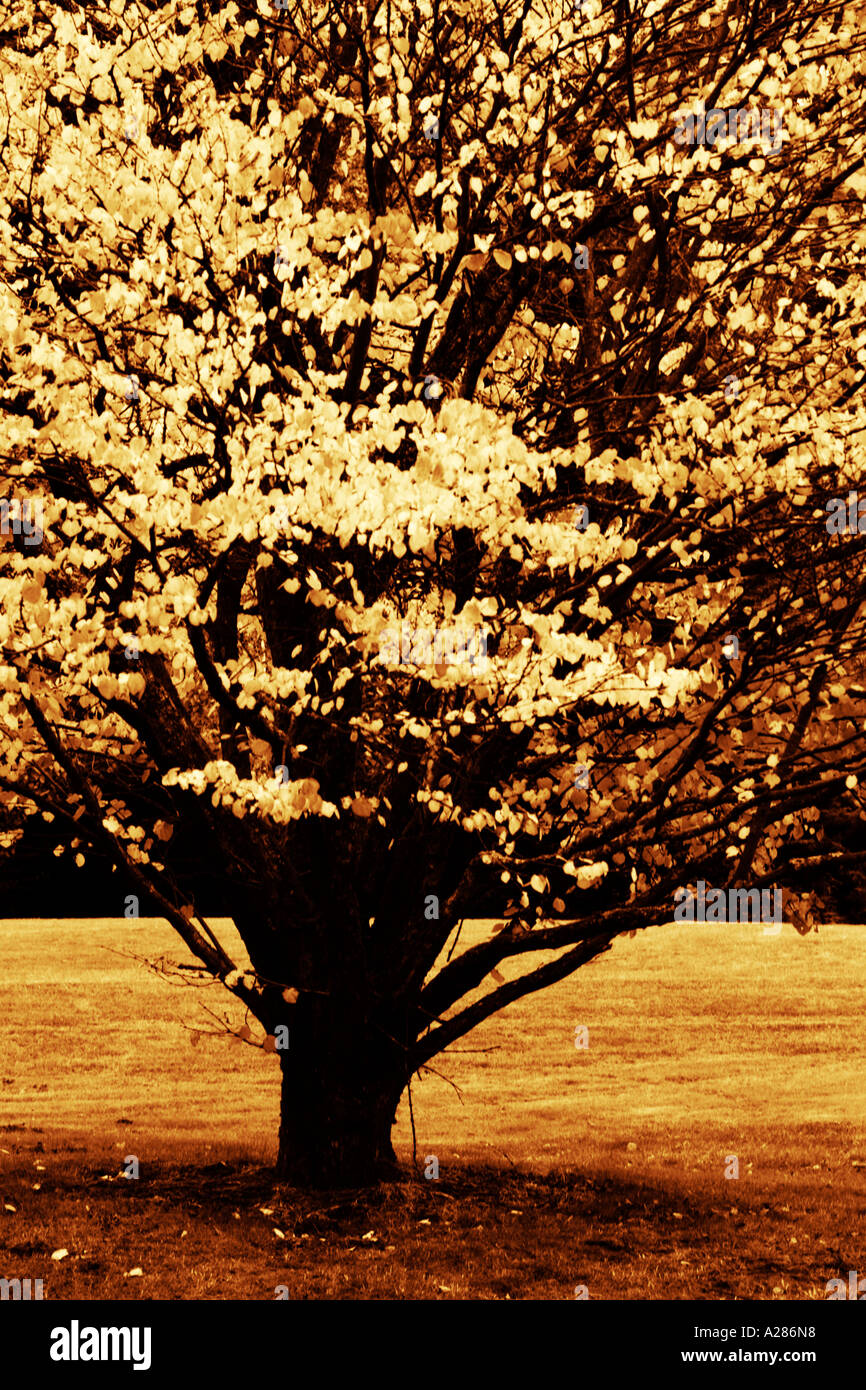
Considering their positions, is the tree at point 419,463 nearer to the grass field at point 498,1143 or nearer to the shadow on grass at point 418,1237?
the shadow on grass at point 418,1237

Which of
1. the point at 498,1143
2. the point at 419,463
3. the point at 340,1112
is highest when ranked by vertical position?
the point at 419,463

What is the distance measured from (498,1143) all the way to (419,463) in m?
11.2

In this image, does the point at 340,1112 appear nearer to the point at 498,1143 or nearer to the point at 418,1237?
the point at 418,1237

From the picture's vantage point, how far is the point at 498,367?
43.7 ft

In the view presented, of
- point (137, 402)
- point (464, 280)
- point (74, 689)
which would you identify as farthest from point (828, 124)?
point (74, 689)

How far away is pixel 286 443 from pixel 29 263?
2.99m

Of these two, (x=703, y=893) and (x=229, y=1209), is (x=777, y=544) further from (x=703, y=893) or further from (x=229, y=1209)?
(x=229, y=1209)

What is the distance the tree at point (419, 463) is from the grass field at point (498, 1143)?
1.46 meters

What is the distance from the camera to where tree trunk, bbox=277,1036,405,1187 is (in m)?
11.8

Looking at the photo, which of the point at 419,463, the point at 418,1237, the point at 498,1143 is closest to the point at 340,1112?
the point at 418,1237

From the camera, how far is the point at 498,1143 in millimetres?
16781

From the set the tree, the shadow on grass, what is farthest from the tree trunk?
the shadow on grass

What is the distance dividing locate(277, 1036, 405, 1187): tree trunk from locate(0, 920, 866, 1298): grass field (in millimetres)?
279

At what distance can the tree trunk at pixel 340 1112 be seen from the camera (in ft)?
38.8
